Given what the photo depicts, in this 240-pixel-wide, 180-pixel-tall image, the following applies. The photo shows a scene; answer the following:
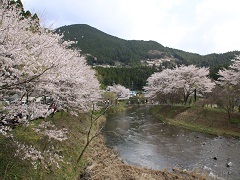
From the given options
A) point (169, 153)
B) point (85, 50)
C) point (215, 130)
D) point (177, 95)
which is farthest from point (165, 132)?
point (85, 50)

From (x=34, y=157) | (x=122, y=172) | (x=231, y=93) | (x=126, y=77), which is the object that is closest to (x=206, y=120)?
(x=231, y=93)

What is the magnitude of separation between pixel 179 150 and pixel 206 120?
37.9 ft

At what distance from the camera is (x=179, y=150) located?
17.0 meters

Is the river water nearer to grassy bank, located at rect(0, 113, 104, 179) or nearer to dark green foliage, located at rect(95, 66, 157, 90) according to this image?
grassy bank, located at rect(0, 113, 104, 179)

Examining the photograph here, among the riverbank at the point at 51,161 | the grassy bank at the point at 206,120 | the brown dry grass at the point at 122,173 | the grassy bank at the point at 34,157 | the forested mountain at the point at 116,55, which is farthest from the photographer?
the forested mountain at the point at 116,55

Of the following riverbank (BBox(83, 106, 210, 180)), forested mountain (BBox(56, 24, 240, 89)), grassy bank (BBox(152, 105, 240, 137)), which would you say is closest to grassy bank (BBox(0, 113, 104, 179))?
riverbank (BBox(83, 106, 210, 180))

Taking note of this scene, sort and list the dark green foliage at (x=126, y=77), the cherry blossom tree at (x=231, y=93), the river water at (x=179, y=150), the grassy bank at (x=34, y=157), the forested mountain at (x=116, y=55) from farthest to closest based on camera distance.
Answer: the forested mountain at (x=116, y=55), the dark green foliage at (x=126, y=77), the cherry blossom tree at (x=231, y=93), the river water at (x=179, y=150), the grassy bank at (x=34, y=157)

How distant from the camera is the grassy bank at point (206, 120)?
23469 mm

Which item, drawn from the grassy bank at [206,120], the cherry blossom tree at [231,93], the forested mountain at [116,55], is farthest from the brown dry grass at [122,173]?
the forested mountain at [116,55]

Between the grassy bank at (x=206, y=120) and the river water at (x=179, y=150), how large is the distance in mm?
1974

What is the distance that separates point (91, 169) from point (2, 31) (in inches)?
310

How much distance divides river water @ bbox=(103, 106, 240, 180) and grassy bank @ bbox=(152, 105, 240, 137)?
77.7 inches

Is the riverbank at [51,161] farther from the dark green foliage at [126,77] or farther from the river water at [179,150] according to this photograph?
the dark green foliage at [126,77]

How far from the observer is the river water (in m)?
13.5
